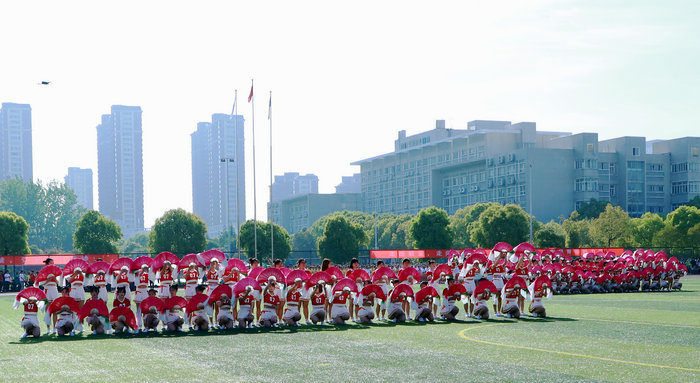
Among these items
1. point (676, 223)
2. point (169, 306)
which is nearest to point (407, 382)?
point (169, 306)

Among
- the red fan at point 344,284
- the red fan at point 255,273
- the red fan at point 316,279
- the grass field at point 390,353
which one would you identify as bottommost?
the grass field at point 390,353

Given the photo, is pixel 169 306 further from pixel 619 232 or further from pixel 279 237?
pixel 619 232

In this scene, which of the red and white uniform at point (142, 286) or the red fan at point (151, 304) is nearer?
the red fan at point (151, 304)

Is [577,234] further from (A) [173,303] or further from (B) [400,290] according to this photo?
(A) [173,303]

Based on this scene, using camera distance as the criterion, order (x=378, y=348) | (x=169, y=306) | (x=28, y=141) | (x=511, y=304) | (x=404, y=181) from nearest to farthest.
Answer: (x=378, y=348) < (x=169, y=306) < (x=511, y=304) < (x=404, y=181) < (x=28, y=141)

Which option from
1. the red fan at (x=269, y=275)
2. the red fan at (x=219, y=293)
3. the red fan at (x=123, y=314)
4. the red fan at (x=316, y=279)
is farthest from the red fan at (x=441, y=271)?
the red fan at (x=123, y=314)

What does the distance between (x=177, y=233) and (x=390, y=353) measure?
1903 inches

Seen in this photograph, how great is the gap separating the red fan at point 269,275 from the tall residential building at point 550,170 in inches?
3077

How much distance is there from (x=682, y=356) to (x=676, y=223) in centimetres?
5869

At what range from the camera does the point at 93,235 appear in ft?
204

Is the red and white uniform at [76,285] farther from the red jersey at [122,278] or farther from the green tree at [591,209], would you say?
the green tree at [591,209]

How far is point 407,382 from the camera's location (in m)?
10.5

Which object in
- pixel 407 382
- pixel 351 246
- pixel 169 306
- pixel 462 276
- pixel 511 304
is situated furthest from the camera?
pixel 351 246

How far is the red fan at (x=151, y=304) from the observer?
1736 cm
